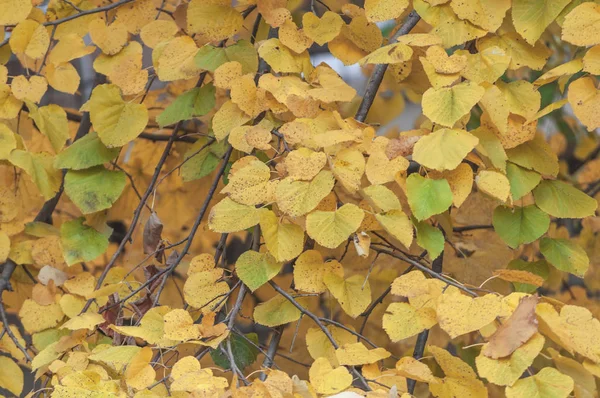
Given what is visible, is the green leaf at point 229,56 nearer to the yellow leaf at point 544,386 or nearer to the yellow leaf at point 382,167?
the yellow leaf at point 382,167

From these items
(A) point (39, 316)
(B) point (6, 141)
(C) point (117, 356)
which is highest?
(B) point (6, 141)

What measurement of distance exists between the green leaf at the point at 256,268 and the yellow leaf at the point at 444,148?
204mm

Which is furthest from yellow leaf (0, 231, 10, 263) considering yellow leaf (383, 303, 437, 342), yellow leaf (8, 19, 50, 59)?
yellow leaf (383, 303, 437, 342)

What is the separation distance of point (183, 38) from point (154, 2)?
6.4 inches

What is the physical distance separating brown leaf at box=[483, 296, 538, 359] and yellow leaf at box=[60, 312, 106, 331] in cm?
46

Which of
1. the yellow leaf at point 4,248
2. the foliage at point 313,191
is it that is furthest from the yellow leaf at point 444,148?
the yellow leaf at point 4,248

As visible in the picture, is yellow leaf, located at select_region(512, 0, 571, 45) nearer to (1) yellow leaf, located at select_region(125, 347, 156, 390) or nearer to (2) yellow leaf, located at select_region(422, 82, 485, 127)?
(2) yellow leaf, located at select_region(422, 82, 485, 127)

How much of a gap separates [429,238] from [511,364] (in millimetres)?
196

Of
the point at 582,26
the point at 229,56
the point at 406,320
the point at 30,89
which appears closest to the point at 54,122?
the point at 30,89

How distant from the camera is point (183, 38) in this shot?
1031 millimetres

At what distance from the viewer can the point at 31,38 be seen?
1069mm

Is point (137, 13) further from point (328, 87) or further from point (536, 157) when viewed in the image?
point (536, 157)

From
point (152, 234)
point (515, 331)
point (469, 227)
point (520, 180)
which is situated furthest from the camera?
point (469, 227)

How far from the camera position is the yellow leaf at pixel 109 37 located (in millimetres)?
1071
